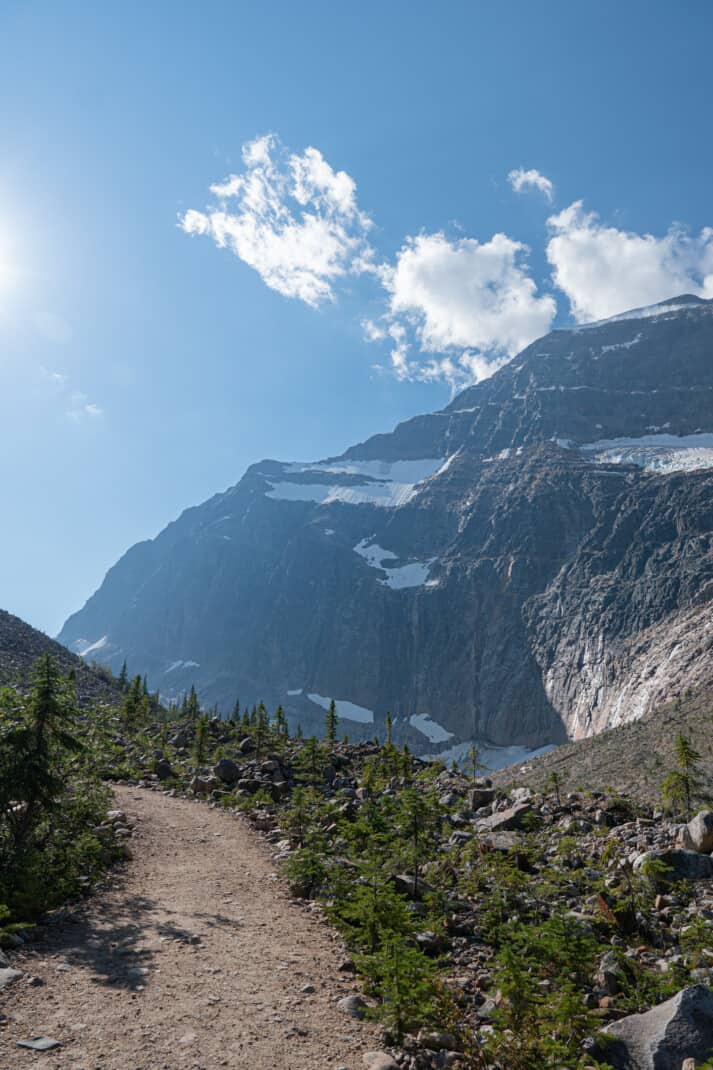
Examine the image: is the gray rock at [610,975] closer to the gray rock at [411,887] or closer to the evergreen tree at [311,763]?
the gray rock at [411,887]

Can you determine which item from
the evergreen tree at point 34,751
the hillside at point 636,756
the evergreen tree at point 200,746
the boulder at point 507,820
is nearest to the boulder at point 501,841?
the boulder at point 507,820

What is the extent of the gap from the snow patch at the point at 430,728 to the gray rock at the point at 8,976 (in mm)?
160424

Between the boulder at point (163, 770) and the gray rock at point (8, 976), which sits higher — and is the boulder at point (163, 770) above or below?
above

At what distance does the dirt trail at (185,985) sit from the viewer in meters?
5.54

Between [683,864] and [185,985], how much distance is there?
8.37 meters

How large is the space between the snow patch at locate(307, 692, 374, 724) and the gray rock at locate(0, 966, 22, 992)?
169290 mm

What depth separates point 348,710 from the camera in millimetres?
179375

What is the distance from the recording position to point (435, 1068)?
18.2ft

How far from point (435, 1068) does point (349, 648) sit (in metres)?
196

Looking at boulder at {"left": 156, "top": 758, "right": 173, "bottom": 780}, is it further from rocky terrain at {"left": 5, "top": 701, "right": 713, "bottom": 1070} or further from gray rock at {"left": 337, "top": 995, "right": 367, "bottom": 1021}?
gray rock at {"left": 337, "top": 995, "right": 367, "bottom": 1021}

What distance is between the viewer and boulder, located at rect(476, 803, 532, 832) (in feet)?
47.6

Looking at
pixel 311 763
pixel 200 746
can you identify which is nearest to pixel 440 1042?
pixel 311 763

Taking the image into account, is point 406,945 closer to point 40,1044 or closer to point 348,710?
point 40,1044

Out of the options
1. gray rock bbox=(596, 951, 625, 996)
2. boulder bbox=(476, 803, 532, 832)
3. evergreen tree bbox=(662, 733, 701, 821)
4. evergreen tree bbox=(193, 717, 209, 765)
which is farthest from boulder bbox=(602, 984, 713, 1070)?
evergreen tree bbox=(193, 717, 209, 765)
